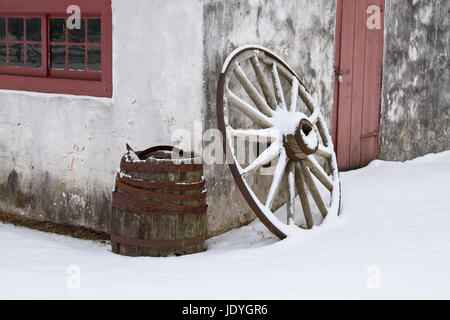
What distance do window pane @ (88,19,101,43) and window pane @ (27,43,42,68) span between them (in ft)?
2.20

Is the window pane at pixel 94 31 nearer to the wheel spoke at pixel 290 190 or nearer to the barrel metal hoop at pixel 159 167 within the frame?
the barrel metal hoop at pixel 159 167

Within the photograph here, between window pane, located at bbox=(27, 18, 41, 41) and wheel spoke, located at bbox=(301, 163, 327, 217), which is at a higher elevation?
window pane, located at bbox=(27, 18, 41, 41)

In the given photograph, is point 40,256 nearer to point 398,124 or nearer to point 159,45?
point 159,45

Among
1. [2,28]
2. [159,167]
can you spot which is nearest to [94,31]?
[2,28]

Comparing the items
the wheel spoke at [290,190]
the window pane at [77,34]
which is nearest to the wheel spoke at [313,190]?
the wheel spoke at [290,190]

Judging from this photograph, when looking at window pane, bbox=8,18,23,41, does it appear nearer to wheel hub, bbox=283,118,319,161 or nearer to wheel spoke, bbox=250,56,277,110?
wheel spoke, bbox=250,56,277,110

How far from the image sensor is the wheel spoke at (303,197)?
19.2ft

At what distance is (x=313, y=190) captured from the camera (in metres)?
6.01

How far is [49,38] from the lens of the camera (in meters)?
6.46

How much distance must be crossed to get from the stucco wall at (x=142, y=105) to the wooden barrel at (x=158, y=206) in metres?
0.54

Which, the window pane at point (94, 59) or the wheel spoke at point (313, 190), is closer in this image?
the wheel spoke at point (313, 190)

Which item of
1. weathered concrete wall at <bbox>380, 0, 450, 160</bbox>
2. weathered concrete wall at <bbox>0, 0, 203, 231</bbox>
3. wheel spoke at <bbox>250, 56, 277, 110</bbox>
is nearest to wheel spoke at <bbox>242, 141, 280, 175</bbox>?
wheel spoke at <bbox>250, 56, 277, 110</bbox>

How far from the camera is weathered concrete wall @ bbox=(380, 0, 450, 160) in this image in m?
8.48
